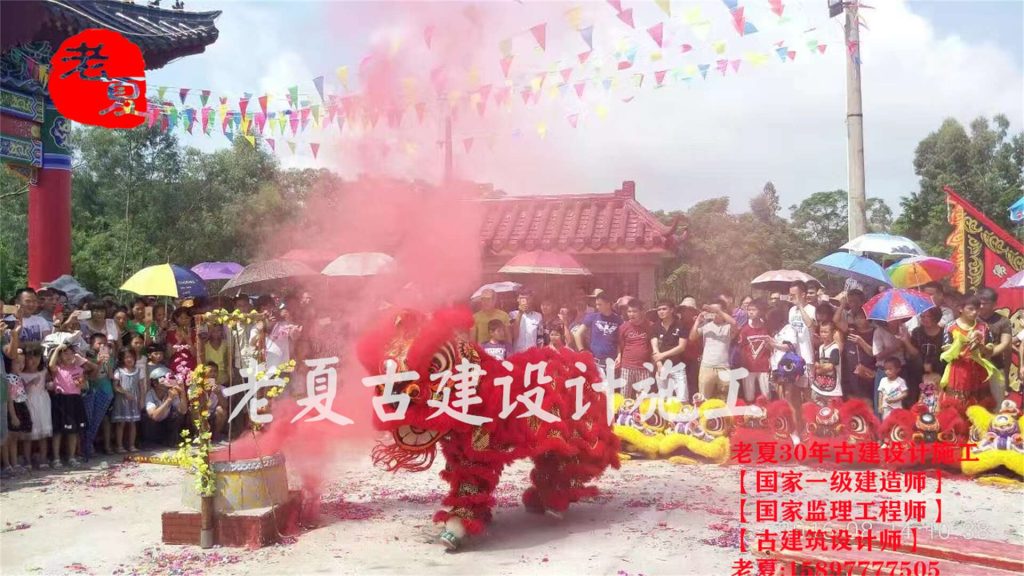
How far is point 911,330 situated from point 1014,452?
1.60 metres

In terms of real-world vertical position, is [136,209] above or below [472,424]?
above

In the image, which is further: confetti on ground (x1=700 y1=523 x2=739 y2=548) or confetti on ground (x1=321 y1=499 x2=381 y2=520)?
confetti on ground (x1=321 y1=499 x2=381 y2=520)

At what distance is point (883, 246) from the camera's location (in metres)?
8.70

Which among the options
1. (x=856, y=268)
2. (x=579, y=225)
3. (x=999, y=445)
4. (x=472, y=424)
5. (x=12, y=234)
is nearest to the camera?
(x=472, y=424)

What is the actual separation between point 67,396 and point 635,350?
539cm

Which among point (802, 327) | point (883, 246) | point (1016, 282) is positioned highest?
point (883, 246)

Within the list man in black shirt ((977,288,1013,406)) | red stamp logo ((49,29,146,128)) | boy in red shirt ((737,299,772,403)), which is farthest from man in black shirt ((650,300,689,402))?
red stamp logo ((49,29,146,128))

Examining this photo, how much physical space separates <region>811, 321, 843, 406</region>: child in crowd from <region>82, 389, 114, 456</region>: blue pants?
6.76m

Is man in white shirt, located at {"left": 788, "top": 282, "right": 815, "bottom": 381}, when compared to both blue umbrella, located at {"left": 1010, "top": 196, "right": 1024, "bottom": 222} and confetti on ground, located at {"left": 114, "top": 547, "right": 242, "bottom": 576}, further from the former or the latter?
confetti on ground, located at {"left": 114, "top": 547, "right": 242, "bottom": 576}

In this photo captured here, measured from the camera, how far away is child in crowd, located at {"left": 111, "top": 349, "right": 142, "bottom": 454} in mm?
7734

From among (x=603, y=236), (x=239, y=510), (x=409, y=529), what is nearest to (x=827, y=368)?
(x=409, y=529)

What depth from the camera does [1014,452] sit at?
20.2 feet

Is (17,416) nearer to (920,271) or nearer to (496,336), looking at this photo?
(496,336)

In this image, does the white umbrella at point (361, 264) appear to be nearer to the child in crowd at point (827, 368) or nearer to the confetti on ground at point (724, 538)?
the confetti on ground at point (724, 538)
